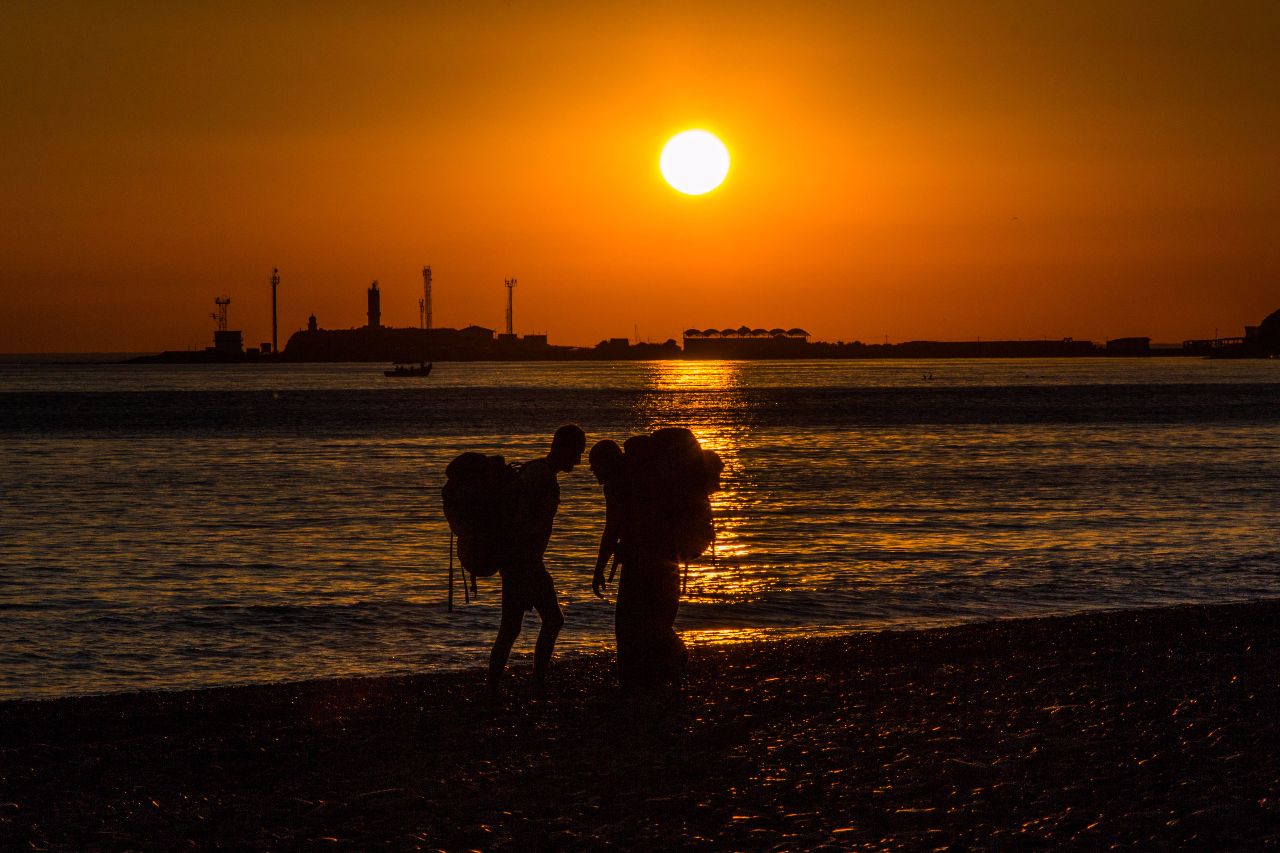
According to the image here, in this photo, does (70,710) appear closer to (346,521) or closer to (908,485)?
(346,521)

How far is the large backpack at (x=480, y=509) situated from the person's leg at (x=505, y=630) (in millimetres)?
272

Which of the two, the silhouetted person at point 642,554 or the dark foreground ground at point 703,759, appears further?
the silhouetted person at point 642,554

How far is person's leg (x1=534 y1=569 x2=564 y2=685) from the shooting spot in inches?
348

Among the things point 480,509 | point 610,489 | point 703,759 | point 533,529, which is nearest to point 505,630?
point 533,529

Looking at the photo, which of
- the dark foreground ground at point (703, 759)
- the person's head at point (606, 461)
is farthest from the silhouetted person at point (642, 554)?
the dark foreground ground at point (703, 759)

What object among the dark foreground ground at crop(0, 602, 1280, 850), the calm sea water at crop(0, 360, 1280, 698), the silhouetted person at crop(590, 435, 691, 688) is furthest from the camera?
the calm sea water at crop(0, 360, 1280, 698)

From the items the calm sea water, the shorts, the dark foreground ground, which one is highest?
the shorts

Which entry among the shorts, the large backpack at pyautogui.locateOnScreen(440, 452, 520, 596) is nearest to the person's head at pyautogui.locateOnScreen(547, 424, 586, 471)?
the large backpack at pyautogui.locateOnScreen(440, 452, 520, 596)

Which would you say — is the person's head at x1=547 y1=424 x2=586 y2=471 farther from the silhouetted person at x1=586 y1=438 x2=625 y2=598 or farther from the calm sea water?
the calm sea water

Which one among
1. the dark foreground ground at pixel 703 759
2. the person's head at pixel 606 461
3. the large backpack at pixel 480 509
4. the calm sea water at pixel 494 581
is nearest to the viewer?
the dark foreground ground at pixel 703 759

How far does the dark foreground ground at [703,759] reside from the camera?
6.56 metres

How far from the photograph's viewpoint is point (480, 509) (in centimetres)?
857

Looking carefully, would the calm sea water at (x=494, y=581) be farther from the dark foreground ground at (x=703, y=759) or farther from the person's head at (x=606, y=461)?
the person's head at (x=606, y=461)

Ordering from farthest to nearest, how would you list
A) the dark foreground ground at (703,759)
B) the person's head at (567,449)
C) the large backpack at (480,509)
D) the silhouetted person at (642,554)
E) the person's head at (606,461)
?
1. the silhouetted person at (642,554)
2. the person's head at (606,461)
3. the large backpack at (480,509)
4. the person's head at (567,449)
5. the dark foreground ground at (703,759)
